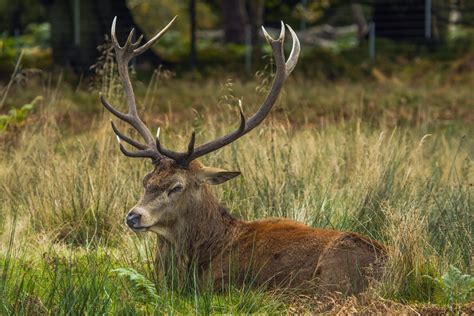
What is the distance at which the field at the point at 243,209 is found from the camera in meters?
7.22

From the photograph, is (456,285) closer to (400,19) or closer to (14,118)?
(14,118)

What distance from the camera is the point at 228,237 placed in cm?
843

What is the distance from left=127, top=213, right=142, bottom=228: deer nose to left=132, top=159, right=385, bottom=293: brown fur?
0.15 meters

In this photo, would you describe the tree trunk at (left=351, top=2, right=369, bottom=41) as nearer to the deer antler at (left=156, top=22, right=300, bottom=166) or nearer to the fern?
the deer antler at (left=156, top=22, right=300, bottom=166)

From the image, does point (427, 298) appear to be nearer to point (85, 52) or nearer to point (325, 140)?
point (325, 140)

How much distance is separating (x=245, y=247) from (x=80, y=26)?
15595 millimetres

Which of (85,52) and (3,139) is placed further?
(85,52)

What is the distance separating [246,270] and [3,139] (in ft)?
17.4

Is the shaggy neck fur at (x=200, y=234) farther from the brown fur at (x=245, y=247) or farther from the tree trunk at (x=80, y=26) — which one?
the tree trunk at (x=80, y=26)

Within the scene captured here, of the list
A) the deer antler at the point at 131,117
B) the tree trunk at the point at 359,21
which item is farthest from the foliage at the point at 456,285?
the tree trunk at the point at 359,21

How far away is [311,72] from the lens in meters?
23.1

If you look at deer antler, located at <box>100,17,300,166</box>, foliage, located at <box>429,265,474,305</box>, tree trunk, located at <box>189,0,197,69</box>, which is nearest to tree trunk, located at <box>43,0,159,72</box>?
tree trunk, located at <box>189,0,197,69</box>

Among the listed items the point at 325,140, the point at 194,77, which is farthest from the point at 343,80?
the point at 325,140

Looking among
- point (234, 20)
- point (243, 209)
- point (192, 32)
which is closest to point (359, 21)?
point (234, 20)
